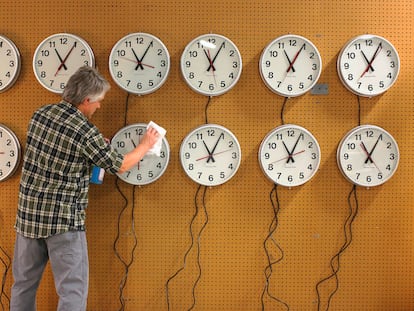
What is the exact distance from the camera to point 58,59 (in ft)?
7.55

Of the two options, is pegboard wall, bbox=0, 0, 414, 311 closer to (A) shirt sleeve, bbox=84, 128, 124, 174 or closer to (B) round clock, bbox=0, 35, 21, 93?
(B) round clock, bbox=0, 35, 21, 93

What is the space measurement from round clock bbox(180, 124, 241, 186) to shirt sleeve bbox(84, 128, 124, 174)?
48 centimetres

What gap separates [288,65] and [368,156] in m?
0.72

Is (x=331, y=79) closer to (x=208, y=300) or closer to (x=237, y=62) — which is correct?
(x=237, y=62)

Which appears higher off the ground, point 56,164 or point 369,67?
point 369,67

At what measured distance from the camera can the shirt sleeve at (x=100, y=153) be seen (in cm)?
188

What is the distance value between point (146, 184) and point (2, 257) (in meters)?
1.00

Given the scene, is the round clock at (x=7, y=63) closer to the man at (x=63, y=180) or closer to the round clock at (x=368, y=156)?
the man at (x=63, y=180)

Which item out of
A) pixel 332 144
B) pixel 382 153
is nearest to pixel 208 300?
pixel 332 144

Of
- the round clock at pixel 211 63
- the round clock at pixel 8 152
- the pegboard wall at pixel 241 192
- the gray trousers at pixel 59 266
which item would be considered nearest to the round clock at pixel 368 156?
the pegboard wall at pixel 241 192

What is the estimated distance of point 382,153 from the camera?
7.77 feet

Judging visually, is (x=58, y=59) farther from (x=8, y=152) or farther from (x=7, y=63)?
(x=8, y=152)

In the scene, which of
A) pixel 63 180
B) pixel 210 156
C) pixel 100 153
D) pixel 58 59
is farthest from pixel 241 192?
pixel 58 59

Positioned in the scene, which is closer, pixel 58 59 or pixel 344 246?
pixel 58 59
